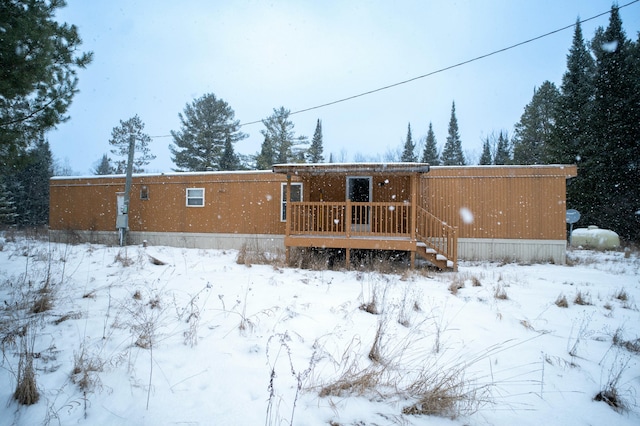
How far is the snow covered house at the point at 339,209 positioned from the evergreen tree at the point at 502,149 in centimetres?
2734

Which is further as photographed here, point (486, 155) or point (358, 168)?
point (486, 155)

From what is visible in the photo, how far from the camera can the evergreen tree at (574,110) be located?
20.9 m

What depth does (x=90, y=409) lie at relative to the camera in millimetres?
2316

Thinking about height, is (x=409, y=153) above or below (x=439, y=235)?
above

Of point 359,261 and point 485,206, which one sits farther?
point 485,206

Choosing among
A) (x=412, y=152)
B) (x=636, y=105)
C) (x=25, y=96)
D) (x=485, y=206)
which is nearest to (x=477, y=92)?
(x=412, y=152)

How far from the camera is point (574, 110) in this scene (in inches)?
849

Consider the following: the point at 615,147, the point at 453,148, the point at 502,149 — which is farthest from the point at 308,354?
the point at 453,148

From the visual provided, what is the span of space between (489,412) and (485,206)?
32.4 ft

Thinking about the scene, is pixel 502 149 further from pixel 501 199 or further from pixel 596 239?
pixel 501 199

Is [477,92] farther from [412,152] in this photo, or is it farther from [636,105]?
[636,105]

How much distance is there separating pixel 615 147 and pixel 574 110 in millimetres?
3851

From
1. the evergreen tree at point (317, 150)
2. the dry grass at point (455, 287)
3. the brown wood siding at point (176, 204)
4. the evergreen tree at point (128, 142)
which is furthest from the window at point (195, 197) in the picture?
the evergreen tree at point (317, 150)

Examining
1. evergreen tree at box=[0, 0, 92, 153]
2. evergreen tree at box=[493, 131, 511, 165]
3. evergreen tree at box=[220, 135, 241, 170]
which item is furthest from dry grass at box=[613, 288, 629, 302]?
evergreen tree at box=[493, 131, 511, 165]
